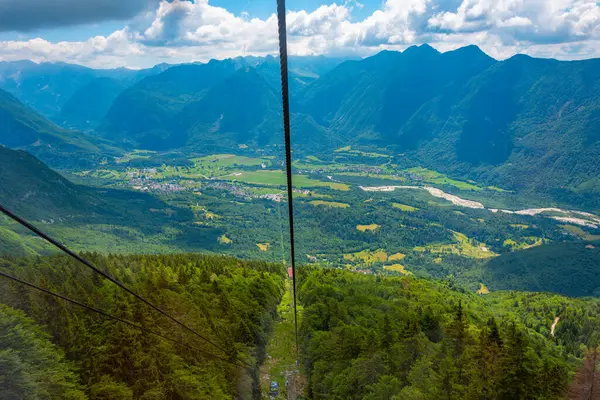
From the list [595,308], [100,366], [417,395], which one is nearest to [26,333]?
[100,366]

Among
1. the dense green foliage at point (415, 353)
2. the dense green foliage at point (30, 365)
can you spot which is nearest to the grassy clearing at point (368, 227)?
the dense green foliage at point (415, 353)

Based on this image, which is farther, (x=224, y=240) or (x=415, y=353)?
(x=224, y=240)

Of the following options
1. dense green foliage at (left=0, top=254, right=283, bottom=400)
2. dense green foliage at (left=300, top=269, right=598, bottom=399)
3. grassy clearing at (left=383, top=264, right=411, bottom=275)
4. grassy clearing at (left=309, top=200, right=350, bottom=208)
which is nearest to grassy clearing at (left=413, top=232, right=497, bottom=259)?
grassy clearing at (left=383, top=264, right=411, bottom=275)

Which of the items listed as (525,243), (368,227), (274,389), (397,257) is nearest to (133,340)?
(274,389)

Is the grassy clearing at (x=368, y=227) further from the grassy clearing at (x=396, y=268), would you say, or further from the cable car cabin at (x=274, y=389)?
the cable car cabin at (x=274, y=389)

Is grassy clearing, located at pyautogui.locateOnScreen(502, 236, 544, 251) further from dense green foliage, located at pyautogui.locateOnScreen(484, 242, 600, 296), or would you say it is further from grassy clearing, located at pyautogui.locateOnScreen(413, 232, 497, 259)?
dense green foliage, located at pyautogui.locateOnScreen(484, 242, 600, 296)

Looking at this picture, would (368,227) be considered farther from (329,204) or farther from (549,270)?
(549,270)
